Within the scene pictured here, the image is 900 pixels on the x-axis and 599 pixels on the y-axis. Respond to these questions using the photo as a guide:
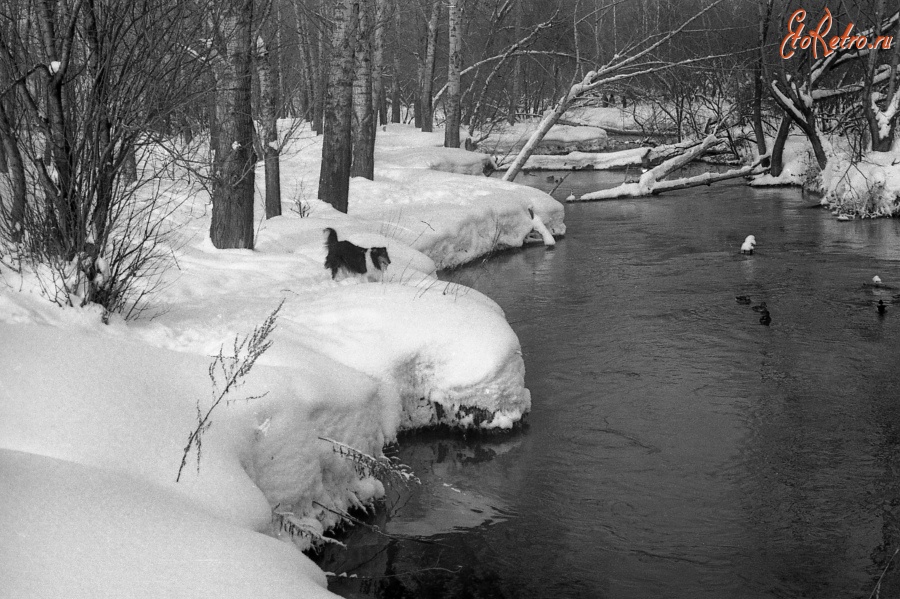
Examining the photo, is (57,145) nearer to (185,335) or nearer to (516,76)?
(185,335)

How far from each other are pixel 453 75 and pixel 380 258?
12873 mm

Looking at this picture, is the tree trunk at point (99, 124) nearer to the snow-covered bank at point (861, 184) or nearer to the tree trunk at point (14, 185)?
the tree trunk at point (14, 185)

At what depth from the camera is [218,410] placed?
16.2 ft

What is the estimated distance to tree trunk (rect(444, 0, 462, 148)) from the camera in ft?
67.4

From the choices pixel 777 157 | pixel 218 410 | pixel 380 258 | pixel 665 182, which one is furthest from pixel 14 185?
pixel 777 157

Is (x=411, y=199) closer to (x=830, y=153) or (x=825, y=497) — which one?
(x=825, y=497)

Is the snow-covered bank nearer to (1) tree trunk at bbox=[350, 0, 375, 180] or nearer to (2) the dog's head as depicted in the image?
(1) tree trunk at bbox=[350, 0, 375, 180]

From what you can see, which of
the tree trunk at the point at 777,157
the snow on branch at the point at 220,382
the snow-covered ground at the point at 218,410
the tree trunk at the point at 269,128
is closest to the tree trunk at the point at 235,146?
the snow-covered ground at the point at 218,410

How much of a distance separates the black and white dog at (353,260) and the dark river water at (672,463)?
68.5 inches

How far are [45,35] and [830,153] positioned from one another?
64.5ft

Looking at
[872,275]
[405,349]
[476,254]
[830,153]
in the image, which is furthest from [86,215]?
[830,153]

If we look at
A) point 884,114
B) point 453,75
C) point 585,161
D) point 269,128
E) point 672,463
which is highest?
point 453,75

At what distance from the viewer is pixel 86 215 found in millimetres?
5758

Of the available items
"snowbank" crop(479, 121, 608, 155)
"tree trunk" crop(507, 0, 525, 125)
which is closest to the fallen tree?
"tree trunk" crop(507, 0, 525, 125)
